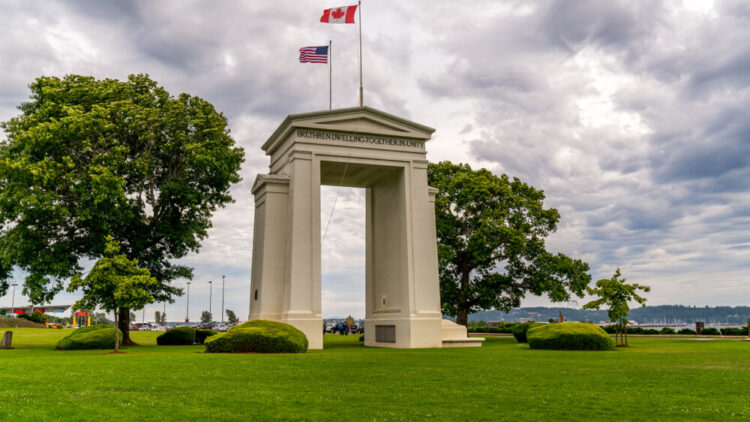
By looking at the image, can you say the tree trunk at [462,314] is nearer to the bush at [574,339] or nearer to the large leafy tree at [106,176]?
the bush at [574,339]

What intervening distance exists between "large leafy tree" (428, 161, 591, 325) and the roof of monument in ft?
30.3

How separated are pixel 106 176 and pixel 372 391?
71.5 feet

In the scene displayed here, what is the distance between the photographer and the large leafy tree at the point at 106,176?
27531mm

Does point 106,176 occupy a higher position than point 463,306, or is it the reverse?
point 106,176

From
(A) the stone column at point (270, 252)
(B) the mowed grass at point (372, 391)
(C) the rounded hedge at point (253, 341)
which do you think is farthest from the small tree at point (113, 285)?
(B) the mowed grass at point (372, 391)

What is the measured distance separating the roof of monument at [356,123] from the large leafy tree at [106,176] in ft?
17.7

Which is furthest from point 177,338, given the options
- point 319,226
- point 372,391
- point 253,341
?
point 372,391

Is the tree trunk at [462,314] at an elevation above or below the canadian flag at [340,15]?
below

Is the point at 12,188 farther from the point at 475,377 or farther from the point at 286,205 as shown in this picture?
the point at 475,377

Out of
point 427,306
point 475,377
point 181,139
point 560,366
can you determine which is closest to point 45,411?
point 475,377

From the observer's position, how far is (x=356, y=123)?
30.7m

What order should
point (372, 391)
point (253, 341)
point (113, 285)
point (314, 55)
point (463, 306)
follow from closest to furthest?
point (372, 391), point (253, 341), point (113, 285), point (314, 55), point (463, 306)

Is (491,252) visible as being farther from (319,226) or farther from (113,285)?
(113,285)

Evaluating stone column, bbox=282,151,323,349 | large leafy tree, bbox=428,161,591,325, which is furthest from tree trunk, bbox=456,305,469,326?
stone column, bbox=282,151,323,349
